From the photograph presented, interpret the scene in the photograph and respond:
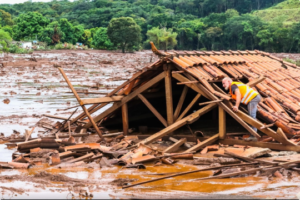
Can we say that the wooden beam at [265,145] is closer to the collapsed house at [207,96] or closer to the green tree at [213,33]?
the collapsed house at [207,96]

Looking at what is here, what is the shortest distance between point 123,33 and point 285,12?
68.5 m

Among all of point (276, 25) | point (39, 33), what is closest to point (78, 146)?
point (39, 33)

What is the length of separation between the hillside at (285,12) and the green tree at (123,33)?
52006 mm

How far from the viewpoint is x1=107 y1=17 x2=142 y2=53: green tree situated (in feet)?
285

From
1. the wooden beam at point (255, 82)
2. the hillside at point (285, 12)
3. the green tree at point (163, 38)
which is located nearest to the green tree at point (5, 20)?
the green tree at point (163, 38)

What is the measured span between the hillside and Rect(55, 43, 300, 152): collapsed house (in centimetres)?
11562

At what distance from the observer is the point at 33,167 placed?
965 cm

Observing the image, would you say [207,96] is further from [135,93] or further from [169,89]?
[135,93]

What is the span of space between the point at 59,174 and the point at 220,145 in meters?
4.02

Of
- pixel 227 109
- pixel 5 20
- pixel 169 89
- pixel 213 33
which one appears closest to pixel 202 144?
pixel 227 109

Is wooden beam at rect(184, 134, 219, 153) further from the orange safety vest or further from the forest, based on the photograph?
the forest

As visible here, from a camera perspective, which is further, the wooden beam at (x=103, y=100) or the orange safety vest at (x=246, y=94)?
the wooden beam at (x=103, y=100)

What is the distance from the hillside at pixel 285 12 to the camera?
126m

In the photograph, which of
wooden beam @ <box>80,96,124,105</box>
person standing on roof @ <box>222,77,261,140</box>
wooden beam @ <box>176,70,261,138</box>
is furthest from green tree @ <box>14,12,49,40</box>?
person standing on roof @ <box>222,77,261,140</box>
